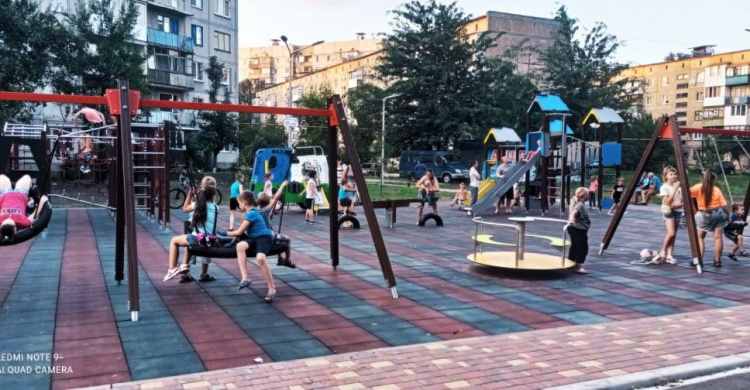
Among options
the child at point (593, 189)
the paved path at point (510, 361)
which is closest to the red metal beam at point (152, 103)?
the paved path at point (510, 361)

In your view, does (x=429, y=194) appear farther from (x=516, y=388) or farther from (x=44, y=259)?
(x=516, y=388)

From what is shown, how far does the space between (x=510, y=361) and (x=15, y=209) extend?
19.5 ft

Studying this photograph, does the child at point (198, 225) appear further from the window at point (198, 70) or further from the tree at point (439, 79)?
the window at point (198, 70)

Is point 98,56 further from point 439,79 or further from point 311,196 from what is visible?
point 439,79

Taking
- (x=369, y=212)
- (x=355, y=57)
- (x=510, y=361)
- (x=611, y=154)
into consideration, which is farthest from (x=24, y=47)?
(x=355, y=57)

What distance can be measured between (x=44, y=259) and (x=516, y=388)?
8498 millimetres

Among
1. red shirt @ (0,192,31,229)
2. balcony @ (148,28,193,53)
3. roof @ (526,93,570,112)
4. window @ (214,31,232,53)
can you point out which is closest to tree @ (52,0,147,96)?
balcony @ (148,28,193,53)

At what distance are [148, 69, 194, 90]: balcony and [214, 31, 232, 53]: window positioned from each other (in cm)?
652

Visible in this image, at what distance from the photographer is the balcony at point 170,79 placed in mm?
45000

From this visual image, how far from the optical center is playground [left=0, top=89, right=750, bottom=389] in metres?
5.43

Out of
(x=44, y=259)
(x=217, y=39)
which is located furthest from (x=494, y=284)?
(x=217, y=39)

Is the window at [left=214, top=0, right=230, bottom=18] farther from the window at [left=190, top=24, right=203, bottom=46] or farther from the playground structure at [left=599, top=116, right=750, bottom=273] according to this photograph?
the playground structure at [left=599, top=116, right=750, bottom=273]

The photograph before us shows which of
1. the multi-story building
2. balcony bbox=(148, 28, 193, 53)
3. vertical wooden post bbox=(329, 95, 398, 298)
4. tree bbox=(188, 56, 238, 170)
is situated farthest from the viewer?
the multi-story building

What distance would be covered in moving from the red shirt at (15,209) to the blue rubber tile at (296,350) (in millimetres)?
3867
